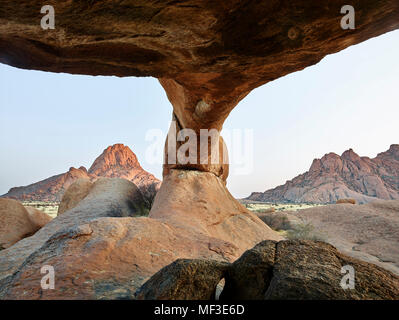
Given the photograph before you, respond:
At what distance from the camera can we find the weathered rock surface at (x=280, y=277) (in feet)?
5.72

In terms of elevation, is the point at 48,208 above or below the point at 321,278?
below

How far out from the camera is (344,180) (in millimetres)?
65500

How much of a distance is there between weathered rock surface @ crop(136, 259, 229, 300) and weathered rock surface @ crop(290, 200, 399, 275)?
7.26 meters

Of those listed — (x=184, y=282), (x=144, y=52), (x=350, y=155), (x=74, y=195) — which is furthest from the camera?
(x=350, y=155)

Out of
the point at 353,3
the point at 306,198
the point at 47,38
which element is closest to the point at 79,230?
the point at 47,38

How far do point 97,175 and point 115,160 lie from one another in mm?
11948

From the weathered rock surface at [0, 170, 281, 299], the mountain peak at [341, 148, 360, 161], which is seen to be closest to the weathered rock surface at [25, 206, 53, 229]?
the weathered rock surface at [0, 170, 281, 299]

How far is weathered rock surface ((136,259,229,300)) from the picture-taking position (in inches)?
79.7

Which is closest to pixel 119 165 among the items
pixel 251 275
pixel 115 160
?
pixel 115 160

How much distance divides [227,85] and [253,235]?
4751 mm

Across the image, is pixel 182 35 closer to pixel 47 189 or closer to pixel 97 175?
pixel 47 189

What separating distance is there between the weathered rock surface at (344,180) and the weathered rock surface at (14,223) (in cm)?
5706
